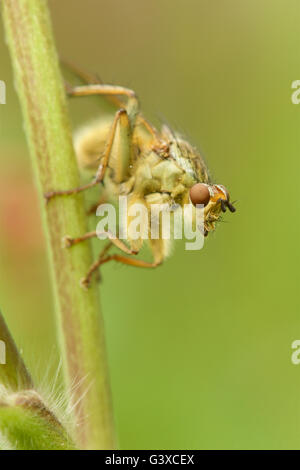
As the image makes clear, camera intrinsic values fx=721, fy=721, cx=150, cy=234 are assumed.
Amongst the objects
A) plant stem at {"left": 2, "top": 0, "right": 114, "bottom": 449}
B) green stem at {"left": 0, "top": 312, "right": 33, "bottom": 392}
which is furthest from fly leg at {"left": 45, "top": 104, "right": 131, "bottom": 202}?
green stem at {"left": 0, "top": 312, "right": 33, "bottom": 392}

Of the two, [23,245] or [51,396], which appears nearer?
[51,396]

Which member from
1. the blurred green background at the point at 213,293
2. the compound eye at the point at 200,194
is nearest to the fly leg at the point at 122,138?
the blurred green background at the point at 213,293

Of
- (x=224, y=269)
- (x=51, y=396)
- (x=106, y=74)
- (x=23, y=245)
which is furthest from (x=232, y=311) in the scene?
(x=106, y=74)

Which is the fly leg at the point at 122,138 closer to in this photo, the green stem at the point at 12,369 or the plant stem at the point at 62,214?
the plant stem at the point at 62,214

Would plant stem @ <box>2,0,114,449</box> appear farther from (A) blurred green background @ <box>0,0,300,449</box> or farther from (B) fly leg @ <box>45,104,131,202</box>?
(A) blurred green background @ <box>0,0,300,449</box>

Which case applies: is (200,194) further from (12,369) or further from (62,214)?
(12,369)

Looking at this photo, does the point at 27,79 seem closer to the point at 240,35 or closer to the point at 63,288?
the point at 63,288
